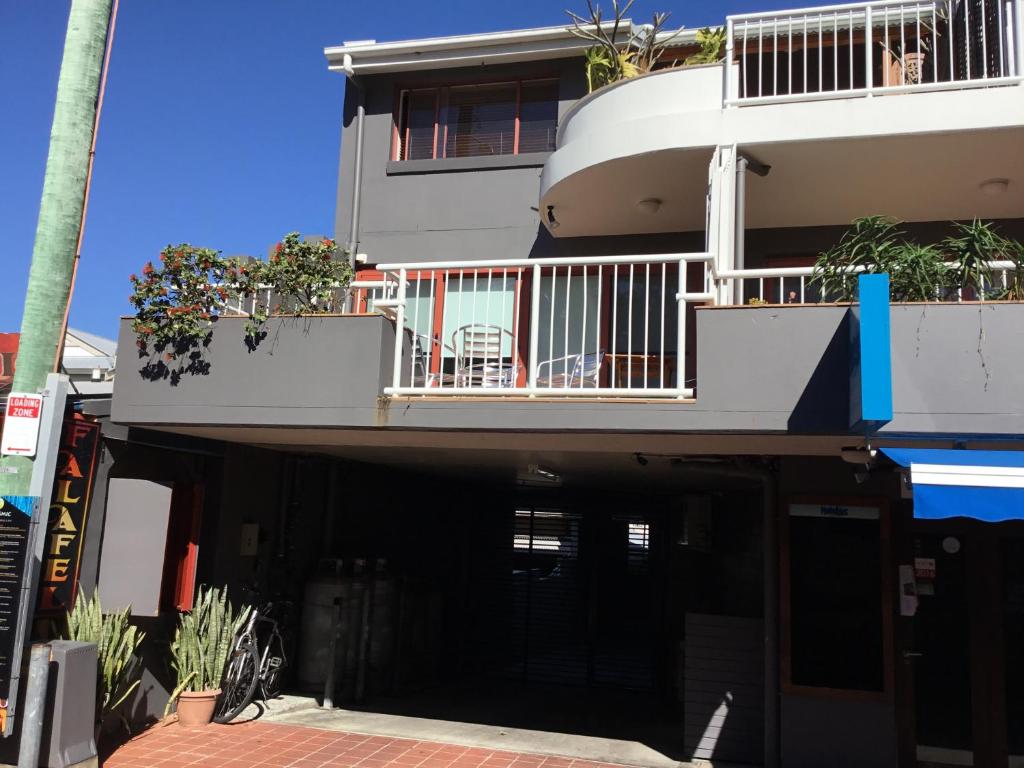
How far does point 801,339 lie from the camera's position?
6090 mm

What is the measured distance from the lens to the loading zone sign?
20.6ft

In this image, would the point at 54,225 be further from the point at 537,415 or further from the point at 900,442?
the point at 900,442

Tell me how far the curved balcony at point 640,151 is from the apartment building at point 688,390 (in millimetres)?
41

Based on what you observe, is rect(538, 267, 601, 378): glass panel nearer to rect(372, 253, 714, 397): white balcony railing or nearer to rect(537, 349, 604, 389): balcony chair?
rect(372, 253, 714, 397): white balcony railing

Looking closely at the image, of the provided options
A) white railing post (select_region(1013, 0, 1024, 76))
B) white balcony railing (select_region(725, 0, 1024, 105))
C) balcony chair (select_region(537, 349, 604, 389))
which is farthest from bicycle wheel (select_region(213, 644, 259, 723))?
white railing post (select_region(1013, 0, 1024, 76))

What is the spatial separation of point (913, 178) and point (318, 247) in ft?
18.6

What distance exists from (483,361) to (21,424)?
370 cm

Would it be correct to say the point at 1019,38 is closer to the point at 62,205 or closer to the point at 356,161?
the point at 356,161

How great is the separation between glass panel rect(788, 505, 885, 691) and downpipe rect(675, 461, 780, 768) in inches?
6.2

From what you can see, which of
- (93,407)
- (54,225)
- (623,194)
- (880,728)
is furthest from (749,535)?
(54,225)

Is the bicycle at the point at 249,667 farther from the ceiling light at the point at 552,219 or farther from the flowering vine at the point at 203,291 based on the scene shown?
the ceiling light at the point at 552,219

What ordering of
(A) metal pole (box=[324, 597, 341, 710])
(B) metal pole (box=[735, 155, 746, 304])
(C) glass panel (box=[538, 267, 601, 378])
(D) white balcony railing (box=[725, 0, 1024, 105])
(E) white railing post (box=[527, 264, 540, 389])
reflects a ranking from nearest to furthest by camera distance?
(E) white railing post (box=[527, 264, 540, 389]) < (B) metal pole (box=[735, 155, 746, 304]) < (D) white balcony railing (box=[725, 0, 1024, 105]) < (C) glass panel (box=[538, 267, 601, 378]) < (A) metal pole (box=[324, 597, 341, 710])

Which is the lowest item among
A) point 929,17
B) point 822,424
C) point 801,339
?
point 822,424

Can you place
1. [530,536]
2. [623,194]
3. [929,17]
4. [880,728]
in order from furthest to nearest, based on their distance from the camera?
[530,536]
[623,194]
[929,17]
[880,728]
